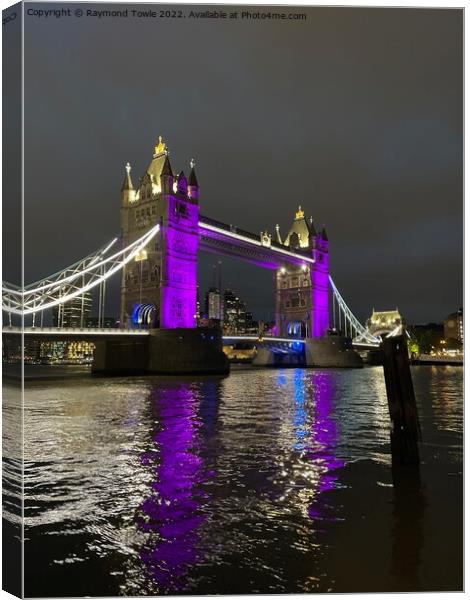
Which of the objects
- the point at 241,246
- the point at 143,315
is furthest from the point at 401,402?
the point at 241,246

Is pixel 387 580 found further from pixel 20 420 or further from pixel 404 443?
pixel 404 443

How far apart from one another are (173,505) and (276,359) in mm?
58610

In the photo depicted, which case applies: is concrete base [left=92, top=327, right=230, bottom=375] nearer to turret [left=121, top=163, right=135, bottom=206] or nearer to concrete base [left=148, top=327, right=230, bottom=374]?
concrete base [left=148, top=327, right=230, bottom=374]

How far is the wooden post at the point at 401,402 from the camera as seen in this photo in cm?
812

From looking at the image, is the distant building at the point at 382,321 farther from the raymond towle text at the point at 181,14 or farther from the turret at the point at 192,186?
the raymond towle text at the point at 181,14

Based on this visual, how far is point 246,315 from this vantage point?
118 meters

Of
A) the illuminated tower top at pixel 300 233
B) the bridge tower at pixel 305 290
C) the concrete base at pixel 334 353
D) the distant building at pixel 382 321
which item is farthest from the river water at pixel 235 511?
the distant building at pixel 382 321

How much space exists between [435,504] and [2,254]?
5.53m

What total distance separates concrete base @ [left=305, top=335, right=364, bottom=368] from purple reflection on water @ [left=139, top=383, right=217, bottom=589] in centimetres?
4655

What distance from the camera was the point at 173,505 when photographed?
6.02m

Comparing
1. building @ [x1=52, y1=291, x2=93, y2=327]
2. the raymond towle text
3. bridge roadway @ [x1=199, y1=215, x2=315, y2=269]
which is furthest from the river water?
bridge roadway @ [x1=199, y1=215, x2=315, y2=269]

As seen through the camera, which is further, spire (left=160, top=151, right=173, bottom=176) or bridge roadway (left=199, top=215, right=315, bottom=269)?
bridge roadway (left=199, top=215, right=315, bottom=269)

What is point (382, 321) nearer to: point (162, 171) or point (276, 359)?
point (276, 359)

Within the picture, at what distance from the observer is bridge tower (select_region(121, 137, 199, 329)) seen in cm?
4134
